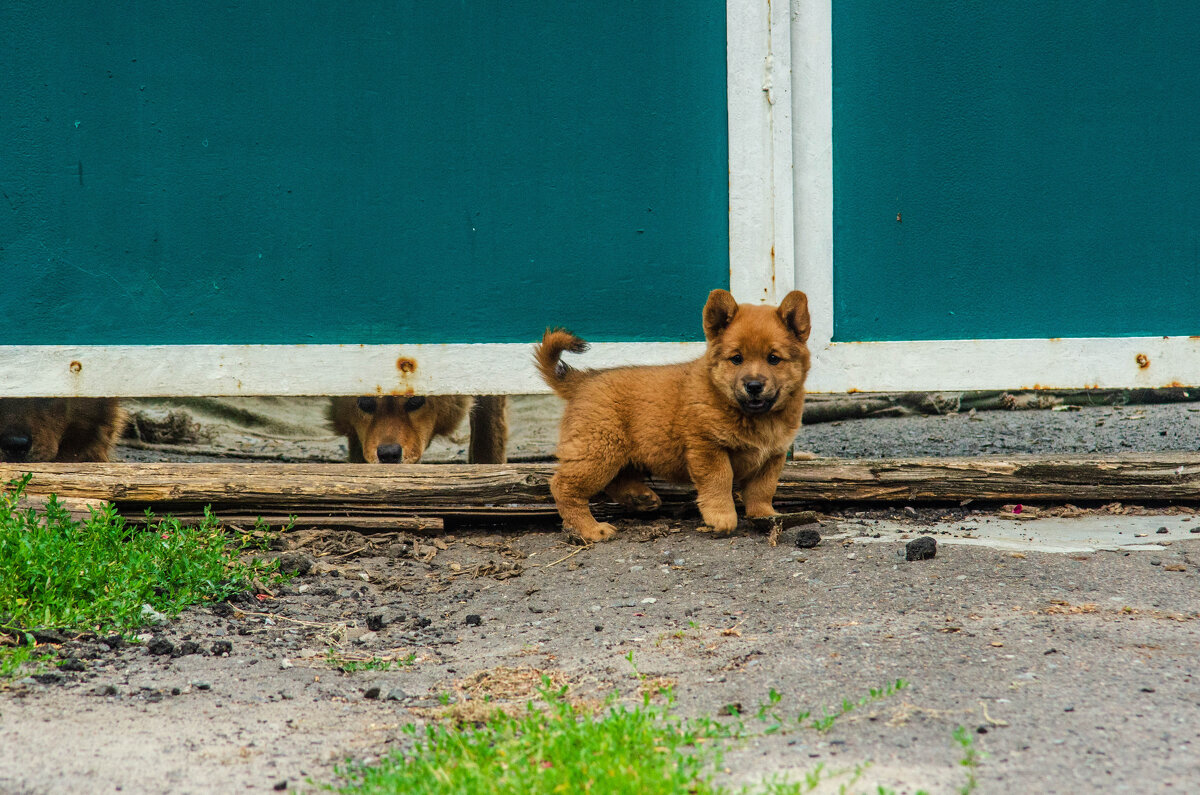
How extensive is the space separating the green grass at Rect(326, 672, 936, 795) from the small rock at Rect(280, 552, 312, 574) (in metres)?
1.96

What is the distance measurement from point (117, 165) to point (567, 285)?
8.14 ft

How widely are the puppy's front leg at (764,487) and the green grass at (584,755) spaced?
226cm

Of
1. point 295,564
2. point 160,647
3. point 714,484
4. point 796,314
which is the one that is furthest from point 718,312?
point 160,647

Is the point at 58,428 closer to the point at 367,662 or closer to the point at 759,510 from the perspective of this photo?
the point at 367,662

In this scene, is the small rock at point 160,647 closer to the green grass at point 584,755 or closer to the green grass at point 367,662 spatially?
the green grass at point 367,662

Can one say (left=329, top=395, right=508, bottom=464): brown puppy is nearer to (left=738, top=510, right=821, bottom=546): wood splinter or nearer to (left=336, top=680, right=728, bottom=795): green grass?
(left=738, top=510, right=821, bottom=546): wood splinter

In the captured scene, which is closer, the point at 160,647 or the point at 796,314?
the point at 160,647

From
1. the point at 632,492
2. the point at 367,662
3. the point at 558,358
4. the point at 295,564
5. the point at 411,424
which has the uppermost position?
the point at 558,358

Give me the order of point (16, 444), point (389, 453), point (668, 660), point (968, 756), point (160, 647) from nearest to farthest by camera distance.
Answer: point (968, 756) < point (668, 660) < point (160, 647) < point (16, 444) < point (389, 453)

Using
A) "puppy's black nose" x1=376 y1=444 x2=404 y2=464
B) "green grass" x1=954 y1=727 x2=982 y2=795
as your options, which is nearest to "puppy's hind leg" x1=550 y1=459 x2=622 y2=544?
"puppy's black nose" x1=376 y1=444 x2=404 y2=464

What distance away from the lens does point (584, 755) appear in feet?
7.57

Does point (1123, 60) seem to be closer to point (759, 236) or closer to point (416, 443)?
point (759, 236)

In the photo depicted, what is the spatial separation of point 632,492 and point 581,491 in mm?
369

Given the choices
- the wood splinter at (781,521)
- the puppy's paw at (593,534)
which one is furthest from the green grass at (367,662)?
the wood splinter at (781,521)
